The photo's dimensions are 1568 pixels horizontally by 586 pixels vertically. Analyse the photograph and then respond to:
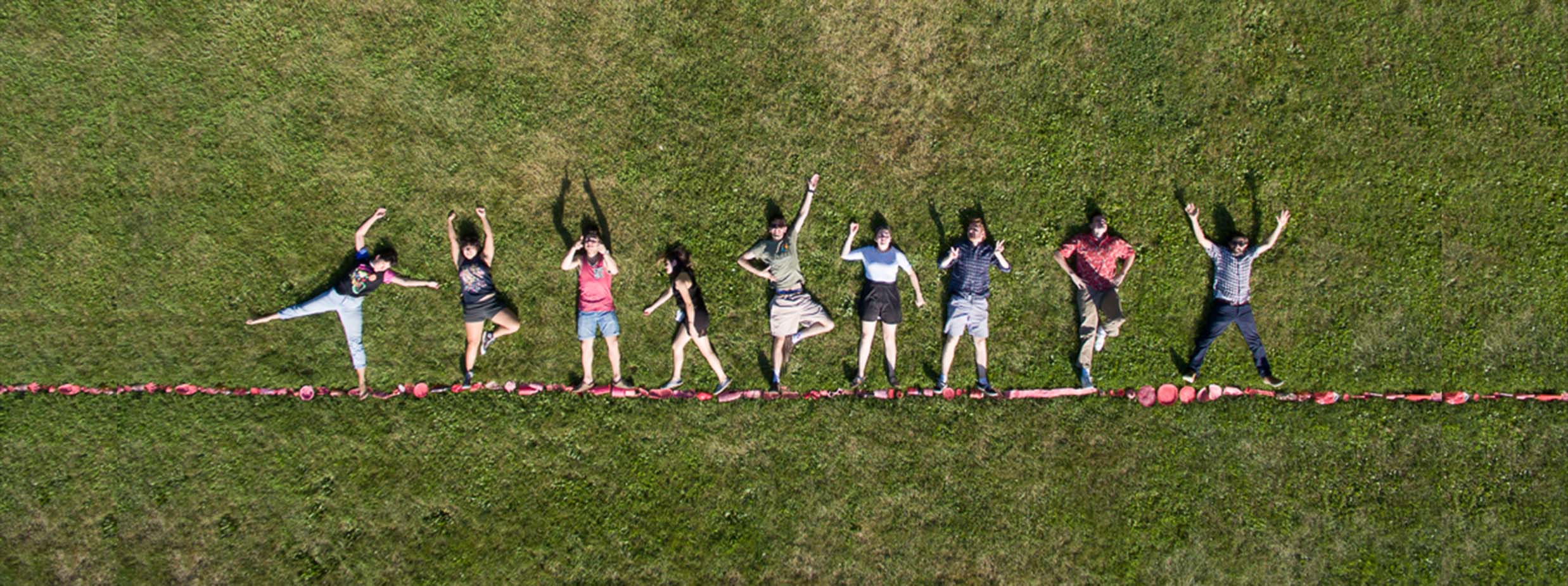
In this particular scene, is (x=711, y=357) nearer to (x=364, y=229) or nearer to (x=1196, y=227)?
(x=364, y=229)

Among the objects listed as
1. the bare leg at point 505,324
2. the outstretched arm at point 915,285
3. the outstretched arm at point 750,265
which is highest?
the outstretched arm at point 750,265

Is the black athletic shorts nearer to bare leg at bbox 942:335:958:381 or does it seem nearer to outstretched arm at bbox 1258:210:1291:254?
bare leg at bbox 942:335:958:381

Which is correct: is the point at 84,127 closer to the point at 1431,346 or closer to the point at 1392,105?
the point at 1392,105

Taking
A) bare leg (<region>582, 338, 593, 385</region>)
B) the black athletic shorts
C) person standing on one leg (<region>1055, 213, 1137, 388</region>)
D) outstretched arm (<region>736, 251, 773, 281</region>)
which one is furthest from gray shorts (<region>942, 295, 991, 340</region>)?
bare leg (<region>582, 338, 593, 385</region>)

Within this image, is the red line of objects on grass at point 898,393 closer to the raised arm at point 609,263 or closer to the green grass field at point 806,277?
the green grass field at point 806,277

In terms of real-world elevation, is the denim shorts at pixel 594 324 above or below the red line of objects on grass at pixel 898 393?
above

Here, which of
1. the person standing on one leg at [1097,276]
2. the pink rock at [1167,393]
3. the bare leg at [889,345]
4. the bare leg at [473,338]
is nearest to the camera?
the bare leg at [473,338]

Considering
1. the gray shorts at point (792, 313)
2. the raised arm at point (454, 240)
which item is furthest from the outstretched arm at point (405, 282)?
the gray shorts at point (792, 313)
